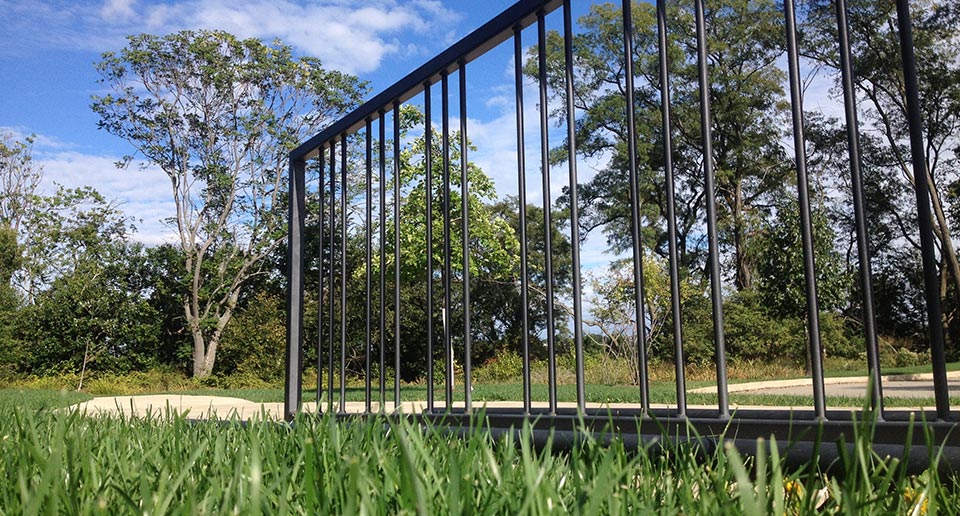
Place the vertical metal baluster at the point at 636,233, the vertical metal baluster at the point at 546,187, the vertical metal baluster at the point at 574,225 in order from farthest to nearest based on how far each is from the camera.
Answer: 1. the vertical metal baluster at the point at 546,187
2. the vertical metal baluster at the point at 574,225
3. the vertical metal baluster at the point at 636,233

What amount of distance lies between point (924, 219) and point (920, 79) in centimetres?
→ 2135

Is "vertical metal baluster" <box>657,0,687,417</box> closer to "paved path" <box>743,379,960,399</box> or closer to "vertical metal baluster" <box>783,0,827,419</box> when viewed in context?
"vertical metal baluster" <box>783,0,827,419</box>

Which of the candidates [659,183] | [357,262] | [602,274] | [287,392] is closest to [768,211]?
[659,183]

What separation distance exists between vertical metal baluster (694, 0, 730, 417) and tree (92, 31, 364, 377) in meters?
17.3

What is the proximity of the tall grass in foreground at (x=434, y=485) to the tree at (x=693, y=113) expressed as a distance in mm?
20328

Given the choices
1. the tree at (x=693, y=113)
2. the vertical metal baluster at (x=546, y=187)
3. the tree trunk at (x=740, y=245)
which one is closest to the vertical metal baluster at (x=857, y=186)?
the vertical metal baluster at (x=546, y=187)

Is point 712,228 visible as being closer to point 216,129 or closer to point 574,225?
point 574,225

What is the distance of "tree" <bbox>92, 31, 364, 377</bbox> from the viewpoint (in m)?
17.5

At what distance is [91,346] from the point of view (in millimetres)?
16281

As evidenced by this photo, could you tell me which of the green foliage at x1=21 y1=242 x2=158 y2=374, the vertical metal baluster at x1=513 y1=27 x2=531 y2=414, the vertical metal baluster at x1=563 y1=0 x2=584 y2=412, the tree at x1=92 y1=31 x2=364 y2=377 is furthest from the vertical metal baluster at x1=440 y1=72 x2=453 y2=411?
the tree at x1=92 y1=31 x2=364 y2=377

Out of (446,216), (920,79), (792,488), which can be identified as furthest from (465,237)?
(920,79)

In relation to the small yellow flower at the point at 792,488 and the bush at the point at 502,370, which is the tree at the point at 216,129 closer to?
the bush at the point at 502,370

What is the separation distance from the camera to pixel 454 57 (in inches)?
87.4

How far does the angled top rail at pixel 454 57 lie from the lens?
197 cm
